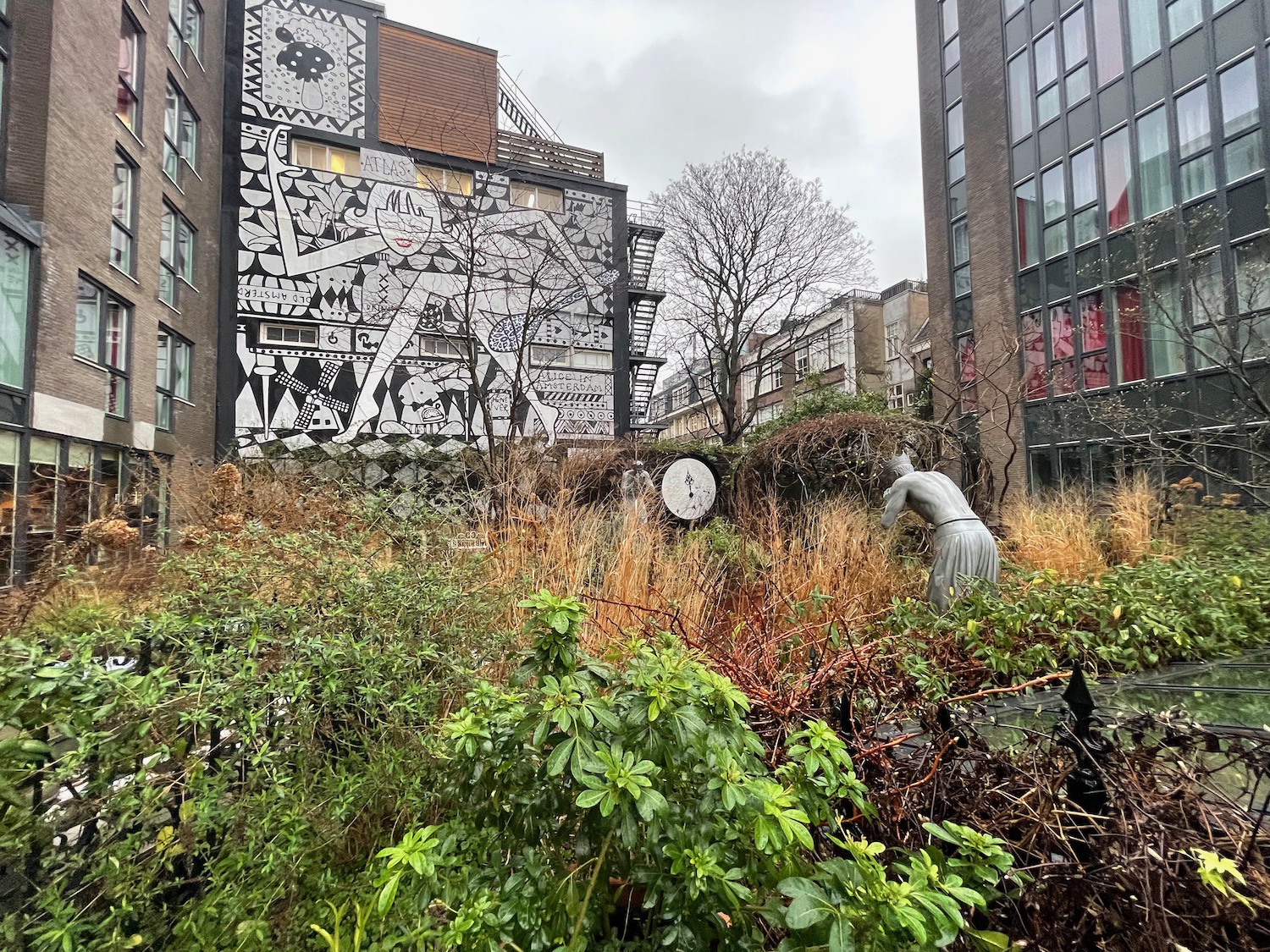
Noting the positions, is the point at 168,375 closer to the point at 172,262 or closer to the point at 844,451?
the point at 172,262

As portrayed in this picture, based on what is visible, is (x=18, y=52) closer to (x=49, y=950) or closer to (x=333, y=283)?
(x=333, y=283)

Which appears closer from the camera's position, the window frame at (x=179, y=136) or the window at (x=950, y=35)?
the window frame at (x=179, y=136)

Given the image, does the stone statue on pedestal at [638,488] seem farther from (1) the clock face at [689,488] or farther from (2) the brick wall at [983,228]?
(2) the brick wall at [983,228]

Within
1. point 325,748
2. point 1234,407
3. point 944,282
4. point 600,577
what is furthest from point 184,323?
point 1234,407

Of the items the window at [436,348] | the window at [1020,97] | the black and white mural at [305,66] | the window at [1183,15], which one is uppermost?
the black and white mural at [305,66]

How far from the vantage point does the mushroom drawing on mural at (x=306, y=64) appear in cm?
1563

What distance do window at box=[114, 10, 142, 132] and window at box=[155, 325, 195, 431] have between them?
154 inches

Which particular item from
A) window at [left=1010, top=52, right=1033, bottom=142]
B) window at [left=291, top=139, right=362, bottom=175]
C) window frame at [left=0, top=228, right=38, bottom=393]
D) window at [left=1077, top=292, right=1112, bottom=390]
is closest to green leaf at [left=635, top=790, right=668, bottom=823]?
window frame at [left=0, top=228, right=38, bottom=393]

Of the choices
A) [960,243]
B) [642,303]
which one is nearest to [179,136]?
[642,303]

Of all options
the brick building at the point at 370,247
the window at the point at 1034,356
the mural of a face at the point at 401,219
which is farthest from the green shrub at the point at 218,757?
the mural of a face at the point at 401,219

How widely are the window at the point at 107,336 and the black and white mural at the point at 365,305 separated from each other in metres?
3.69

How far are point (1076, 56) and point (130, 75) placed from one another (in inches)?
787

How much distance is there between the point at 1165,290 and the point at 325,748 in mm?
15600

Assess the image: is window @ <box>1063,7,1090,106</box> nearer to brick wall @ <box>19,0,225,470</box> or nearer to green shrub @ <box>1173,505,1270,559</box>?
green shrub @ <box>1173,505,1270,559</box>
